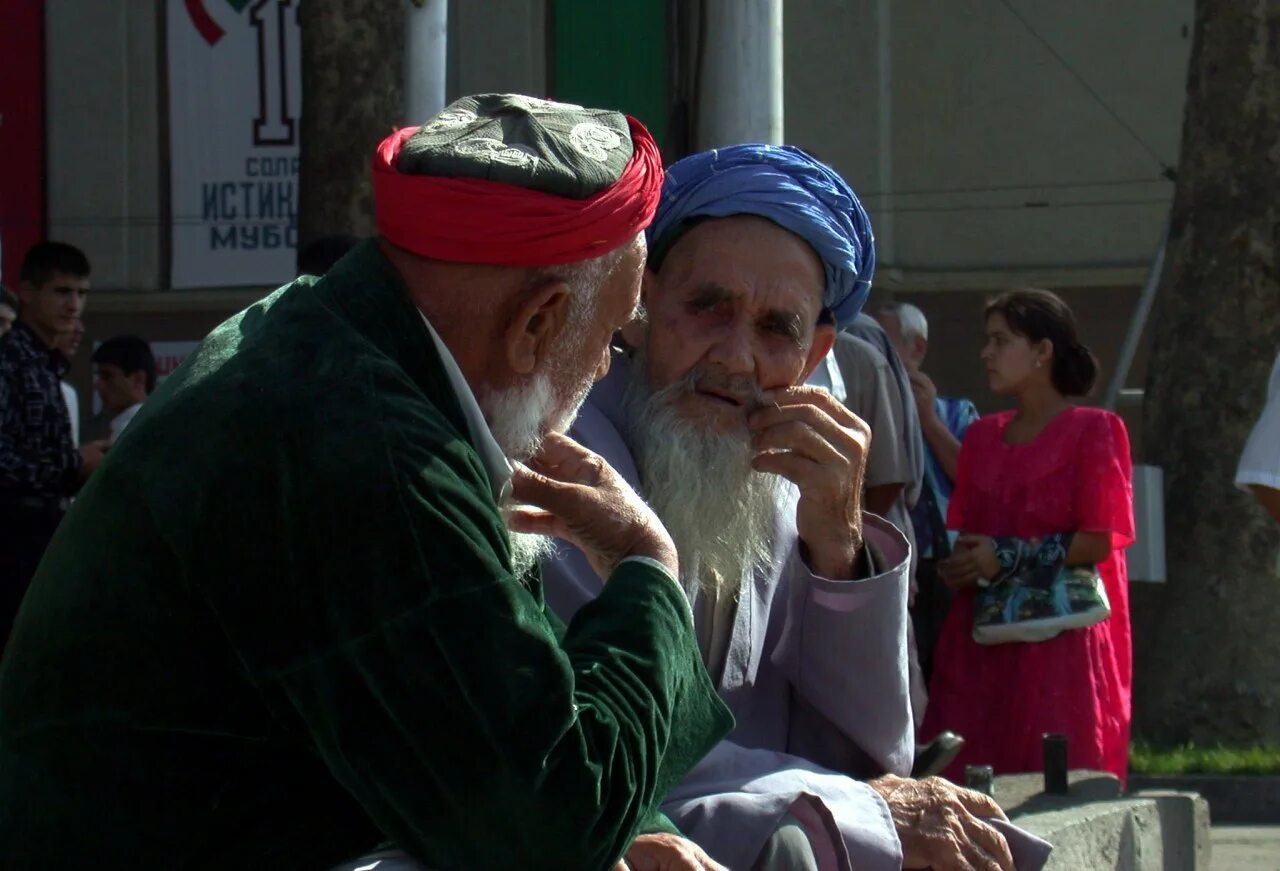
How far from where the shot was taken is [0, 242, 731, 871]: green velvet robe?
5.93 feet

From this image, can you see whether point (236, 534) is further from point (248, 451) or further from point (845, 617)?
point (845, 617)

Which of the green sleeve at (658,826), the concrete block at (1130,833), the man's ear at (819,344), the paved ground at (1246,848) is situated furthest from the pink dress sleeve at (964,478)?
the green sleeve at (658,826)

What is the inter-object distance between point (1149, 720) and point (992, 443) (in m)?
3.03

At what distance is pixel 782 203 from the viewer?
10.2 feet

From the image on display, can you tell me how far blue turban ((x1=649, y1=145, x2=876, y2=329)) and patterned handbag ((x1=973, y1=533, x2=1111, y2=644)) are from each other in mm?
2918

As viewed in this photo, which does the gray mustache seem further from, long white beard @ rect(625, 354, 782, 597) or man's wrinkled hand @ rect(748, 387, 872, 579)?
man's wrinkled hand @ rect(748, 387, 872, 579)

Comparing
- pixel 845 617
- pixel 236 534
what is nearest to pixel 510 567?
pixel 236 534

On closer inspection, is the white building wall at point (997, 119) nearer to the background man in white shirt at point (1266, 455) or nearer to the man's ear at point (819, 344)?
the background man in white shirt at point (1266, 455)

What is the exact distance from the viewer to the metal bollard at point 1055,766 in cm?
441


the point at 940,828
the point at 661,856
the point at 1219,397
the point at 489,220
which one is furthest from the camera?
the point at 1219,397

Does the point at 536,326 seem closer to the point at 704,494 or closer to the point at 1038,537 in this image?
Result: the point at 704,494

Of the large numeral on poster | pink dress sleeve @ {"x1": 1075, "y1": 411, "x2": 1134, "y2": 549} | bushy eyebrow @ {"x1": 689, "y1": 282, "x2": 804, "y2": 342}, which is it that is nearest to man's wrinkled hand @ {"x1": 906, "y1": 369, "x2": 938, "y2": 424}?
pink dress sleeve @ {"x1": 1075, "y1": 411, "x2": 1134, "y2": 549}

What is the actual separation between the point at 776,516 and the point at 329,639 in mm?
1398

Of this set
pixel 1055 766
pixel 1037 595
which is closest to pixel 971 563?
pixel 1037 595
